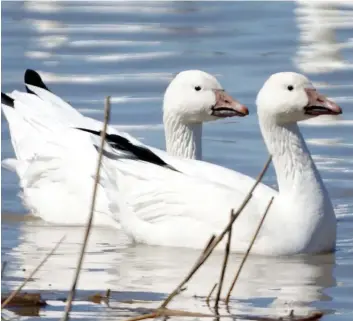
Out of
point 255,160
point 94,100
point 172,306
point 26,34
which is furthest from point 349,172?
point 26,34

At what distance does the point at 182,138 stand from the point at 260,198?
1.41 meters

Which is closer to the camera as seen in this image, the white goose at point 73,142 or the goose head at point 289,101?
the goose head at point 289,101

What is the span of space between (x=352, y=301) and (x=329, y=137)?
179 inches

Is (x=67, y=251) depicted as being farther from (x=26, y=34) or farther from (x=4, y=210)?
(x=26, y=34)

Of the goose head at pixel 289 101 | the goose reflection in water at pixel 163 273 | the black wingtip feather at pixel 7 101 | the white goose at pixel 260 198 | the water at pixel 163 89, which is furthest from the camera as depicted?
the black wingtip feather at pixel 7 101

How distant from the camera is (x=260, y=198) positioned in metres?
10.2

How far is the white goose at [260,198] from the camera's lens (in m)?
10.1

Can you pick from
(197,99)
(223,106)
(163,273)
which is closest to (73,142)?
(197,99)

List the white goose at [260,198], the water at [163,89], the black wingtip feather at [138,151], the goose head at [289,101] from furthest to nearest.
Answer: the black wingtip feather at [138,151], the goose head at [289,101], the white goose at [260,198], the water at [163,89]

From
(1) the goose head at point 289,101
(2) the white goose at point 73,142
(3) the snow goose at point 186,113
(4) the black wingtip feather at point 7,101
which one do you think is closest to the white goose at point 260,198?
(1) the goose head at point 289,101

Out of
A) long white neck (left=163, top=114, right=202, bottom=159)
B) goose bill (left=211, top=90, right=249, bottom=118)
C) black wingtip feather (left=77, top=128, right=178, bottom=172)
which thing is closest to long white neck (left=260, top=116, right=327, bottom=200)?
black wingtip feather (left=77, top=128, right=178, bottom=172)

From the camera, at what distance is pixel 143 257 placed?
10.2m

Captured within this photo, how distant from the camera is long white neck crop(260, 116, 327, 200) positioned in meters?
10.4

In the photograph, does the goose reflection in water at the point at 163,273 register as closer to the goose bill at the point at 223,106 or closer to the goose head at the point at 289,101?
the goose head at the point at 289,101
